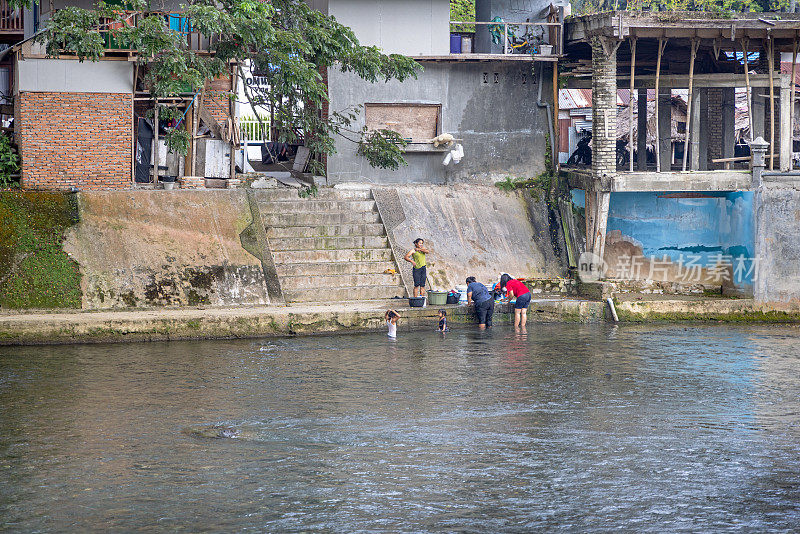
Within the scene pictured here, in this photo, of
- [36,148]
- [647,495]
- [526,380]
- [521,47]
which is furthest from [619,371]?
[36,148]

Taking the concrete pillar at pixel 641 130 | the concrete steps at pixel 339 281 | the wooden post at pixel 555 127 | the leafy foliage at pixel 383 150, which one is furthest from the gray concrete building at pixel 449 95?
the concrete pillar at pixel 641 130

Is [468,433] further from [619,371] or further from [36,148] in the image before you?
[36,148]

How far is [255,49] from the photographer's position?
2172cm

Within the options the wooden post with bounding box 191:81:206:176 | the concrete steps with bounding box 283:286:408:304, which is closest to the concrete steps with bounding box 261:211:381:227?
the concrete steps with bounding box 283:286:408:304

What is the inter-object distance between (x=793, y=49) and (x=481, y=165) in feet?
25.3

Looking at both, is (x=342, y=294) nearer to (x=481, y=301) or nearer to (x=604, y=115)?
(x=481, y=301)

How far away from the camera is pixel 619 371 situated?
16719 mm

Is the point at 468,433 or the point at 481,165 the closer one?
the point at 468,433

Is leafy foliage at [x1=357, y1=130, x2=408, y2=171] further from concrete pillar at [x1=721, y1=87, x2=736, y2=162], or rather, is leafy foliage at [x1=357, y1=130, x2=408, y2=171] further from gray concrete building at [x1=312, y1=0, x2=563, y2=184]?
concrete pillar at [x1=721, y1=87, x2=736, y2=162]

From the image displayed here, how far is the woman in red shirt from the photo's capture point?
20.8 metres

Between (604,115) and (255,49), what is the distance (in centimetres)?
792

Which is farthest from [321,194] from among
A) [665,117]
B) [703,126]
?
[703,126]

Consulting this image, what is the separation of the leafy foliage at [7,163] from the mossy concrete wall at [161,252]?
1.83 metres

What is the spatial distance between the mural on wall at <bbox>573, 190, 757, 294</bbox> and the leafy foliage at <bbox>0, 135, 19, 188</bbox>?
13.8 m
